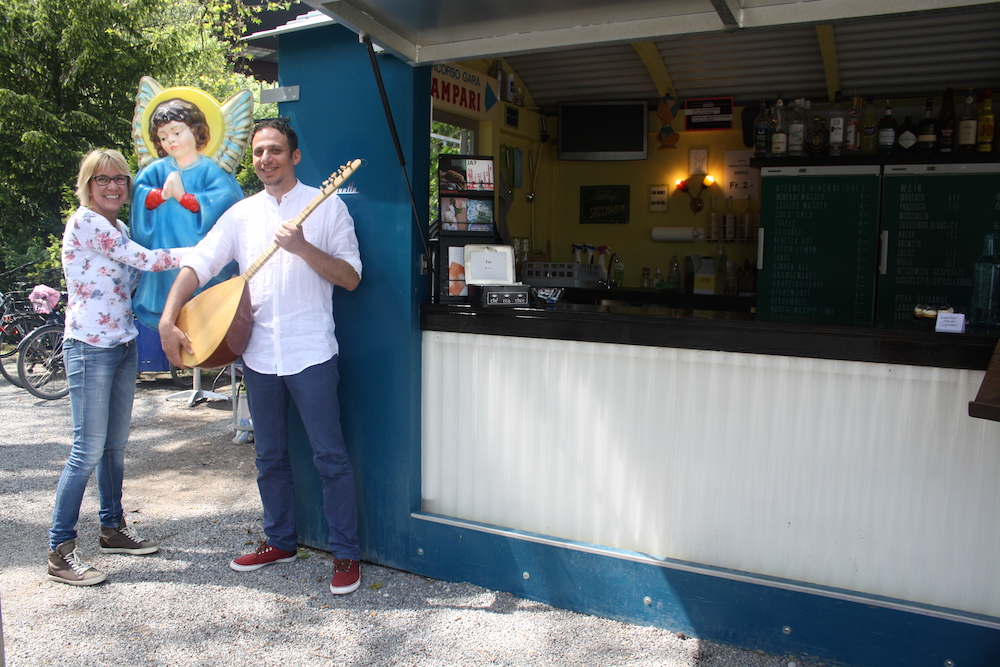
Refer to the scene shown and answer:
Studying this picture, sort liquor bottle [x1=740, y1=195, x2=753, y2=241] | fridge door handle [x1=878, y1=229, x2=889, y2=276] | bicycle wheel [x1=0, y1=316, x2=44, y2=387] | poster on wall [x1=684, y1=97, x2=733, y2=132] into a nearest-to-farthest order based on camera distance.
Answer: fridge door handle [x1=878, y1=229, x2=889, y2=276] < poster on wall [x1=684, y1=97, x2=733, y2=132] < liquor bottle [x1=740, y1=195, x2=753, y2=241] < bicycle wheel [x1=0, y1=316, x2=44, y2=387]

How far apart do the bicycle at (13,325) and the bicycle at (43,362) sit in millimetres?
262

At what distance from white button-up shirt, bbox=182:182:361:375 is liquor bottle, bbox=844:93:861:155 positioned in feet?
12.7

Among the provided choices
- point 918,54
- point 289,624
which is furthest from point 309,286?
point 918,54

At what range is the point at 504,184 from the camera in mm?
5965

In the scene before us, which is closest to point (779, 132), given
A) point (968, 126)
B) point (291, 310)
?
point (968, 126)

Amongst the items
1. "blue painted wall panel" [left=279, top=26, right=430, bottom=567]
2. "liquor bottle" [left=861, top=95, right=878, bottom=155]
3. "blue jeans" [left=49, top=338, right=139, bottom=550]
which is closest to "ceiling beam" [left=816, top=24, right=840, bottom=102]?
"liquor bottle" [left=861, top=95, right=878, bottom=155]

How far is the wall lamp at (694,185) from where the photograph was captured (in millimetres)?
6516

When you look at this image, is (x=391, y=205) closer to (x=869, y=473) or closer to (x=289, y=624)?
(x=289, y=624)

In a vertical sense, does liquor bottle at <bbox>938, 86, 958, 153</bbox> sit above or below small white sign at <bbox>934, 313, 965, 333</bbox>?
above

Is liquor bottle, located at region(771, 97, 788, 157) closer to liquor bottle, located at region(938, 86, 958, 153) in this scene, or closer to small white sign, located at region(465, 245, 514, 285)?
liquor bottle, located at region(938, 86, 958, 153)

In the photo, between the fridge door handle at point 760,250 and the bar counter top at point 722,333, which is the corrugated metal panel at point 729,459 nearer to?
the bar counter top at point 722,333

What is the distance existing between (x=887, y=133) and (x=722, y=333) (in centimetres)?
344

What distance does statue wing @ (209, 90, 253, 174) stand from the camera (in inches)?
168

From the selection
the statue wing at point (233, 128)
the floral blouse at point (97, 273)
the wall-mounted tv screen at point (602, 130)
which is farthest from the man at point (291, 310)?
the wall-mounted tv screen at point (602, 130)
